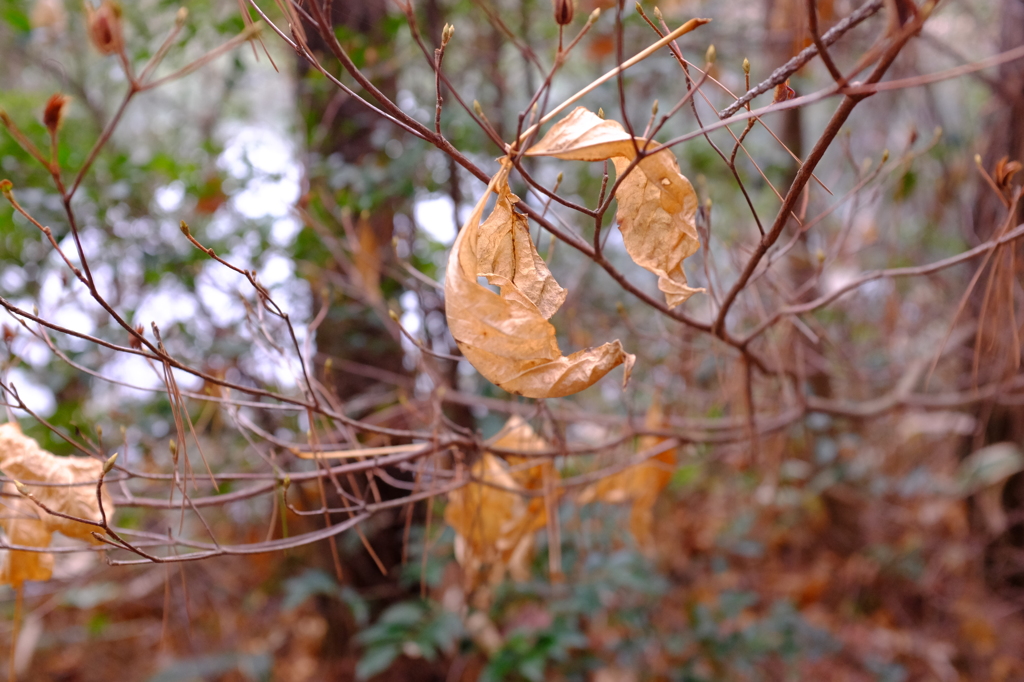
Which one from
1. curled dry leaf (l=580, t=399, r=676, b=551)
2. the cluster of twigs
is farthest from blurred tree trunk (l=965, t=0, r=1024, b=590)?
curled dry leaf (l=580, t=399, r=676, b=551)

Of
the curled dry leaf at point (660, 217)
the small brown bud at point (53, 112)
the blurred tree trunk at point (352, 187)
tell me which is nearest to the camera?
the small brown bud at point (53, 112)

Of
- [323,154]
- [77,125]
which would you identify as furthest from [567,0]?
[77,125]

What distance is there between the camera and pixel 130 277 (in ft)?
4.79

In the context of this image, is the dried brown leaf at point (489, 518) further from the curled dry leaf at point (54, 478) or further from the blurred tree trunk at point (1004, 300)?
the blurred tree trunk at point (1004, 300)

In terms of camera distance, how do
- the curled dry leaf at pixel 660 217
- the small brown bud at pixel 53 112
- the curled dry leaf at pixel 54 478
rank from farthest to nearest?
the curled dry leaf at pixel 54 478 < the curled dry leaf at pixel 660 217 < the small brown bud at pixel 53 112

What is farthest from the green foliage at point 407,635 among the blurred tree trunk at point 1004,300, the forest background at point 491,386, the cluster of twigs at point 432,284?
the blurred tree trunk at point 1004,300

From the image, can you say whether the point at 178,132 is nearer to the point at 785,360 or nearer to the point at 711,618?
the point at 785,360

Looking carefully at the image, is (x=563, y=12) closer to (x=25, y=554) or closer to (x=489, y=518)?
(x=489, y=518)

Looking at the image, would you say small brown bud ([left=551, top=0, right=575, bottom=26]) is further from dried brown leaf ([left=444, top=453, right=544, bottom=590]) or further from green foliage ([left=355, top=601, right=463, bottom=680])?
green foliage ([left=355, top=601, right=463, bottom=680])

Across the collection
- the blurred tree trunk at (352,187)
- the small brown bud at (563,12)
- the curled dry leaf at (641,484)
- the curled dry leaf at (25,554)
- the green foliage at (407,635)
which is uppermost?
the blurred tree trunk at (352,187)

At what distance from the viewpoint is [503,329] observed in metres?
0.44

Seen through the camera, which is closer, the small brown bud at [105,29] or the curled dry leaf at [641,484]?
the small brown bud at [105,29]

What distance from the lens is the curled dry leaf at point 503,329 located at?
0.43 meters

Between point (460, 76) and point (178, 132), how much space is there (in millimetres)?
1061
